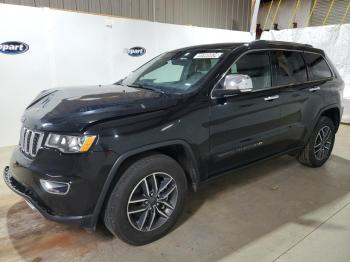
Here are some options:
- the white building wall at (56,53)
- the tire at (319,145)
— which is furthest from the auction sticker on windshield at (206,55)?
the white building wall at (56,53)

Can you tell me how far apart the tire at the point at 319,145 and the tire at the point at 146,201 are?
214cm

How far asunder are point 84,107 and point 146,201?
0.84 metres

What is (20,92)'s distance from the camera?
4.86m

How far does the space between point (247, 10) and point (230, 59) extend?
9.48 m

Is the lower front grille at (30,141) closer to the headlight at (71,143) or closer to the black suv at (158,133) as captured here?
the black suv at (158,133)

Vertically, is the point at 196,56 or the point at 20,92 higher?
the point at 196,56

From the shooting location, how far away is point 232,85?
2.48 metres

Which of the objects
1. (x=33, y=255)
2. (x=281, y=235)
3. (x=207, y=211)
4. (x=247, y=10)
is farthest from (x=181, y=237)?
(x=247, y=10)

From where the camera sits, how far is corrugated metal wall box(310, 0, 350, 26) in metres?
11.0

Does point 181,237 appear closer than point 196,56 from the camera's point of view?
Yes

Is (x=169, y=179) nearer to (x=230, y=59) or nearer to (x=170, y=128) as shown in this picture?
(x=170, y=128)

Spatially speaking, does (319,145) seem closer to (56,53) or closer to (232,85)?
(232,85)

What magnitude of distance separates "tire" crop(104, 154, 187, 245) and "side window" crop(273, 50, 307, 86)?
1.58 metres

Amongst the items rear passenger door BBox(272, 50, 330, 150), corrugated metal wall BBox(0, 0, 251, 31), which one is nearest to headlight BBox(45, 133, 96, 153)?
rear passenger door BBox(272, 50, 330, 150)
